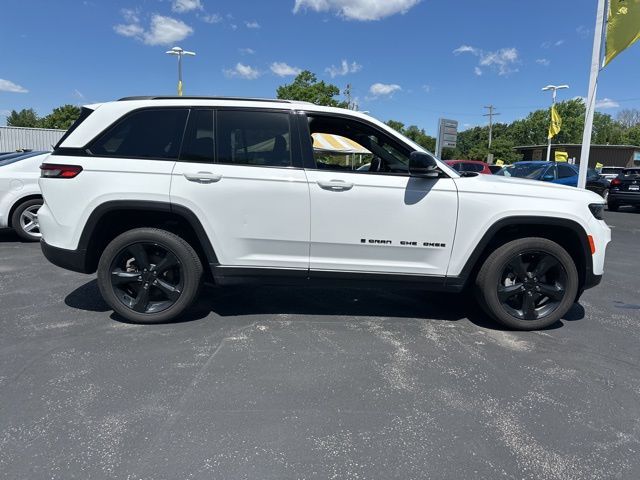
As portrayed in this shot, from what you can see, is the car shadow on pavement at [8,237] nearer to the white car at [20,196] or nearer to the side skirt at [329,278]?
the white car at [20,196]

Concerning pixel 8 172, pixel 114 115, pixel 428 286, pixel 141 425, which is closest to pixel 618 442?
pixel 428 286

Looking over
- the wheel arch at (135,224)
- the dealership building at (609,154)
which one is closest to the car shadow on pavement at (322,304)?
the wheel arch at (135,224)

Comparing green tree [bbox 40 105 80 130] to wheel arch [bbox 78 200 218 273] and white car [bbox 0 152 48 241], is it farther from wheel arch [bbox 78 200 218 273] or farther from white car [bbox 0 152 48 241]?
wheel arch [bbox 78 200 218 273]

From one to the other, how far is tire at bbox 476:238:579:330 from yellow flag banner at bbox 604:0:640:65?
24.9ft

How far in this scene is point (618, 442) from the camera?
2.41 meters

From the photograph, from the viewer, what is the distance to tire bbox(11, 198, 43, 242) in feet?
23.1

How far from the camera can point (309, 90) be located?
33.9 meters

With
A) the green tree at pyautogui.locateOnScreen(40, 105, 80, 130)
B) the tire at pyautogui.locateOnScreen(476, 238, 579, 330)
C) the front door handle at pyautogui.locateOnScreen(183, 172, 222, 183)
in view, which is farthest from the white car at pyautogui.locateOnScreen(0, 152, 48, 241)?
the green tree at pyautogui.locateOnScreen(40, 105, 80, 130)

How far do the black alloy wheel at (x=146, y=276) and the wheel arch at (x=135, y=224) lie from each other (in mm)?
225

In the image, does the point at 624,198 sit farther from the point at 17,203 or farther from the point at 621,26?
the point at 17,203

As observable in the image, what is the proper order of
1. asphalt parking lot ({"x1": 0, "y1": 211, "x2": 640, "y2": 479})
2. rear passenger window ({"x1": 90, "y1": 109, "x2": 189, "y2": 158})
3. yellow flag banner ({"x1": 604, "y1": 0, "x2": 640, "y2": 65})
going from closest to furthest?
asphalt parking lot ({"x1": 0, "y1": 211, "x2": 640, "y2": 479})
rear passenger window ({"x1": 90, "y1": 109, "x2": 189, "y2": 158})
yellow flag banner ({"x1": 604, "y1": 0, "x2": 640, "y2": 65})

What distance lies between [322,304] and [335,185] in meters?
1.46

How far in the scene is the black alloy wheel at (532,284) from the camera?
3.82m

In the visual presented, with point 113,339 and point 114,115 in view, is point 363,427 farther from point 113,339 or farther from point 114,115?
point 114,115
